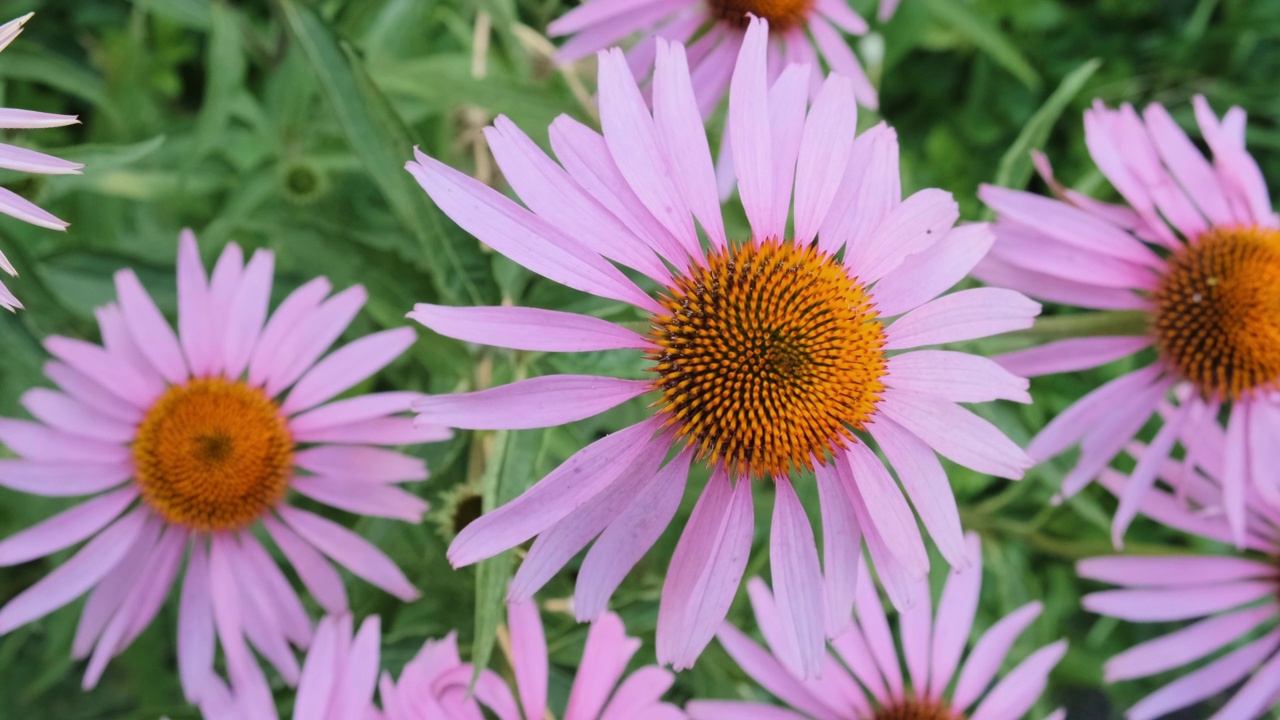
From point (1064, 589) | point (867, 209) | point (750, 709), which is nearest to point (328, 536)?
point (750, 709)

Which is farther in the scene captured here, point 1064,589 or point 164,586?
point 1064,589

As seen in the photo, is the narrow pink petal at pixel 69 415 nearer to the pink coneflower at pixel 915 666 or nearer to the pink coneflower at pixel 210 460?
the pink coneflower at pixel 210 460

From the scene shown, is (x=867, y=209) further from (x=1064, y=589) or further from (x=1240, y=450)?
(x=1064, y=589)

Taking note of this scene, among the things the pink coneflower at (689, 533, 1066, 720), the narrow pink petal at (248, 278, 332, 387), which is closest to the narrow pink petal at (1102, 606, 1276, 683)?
the pink coneflower at (689, 533, 1066, 720)

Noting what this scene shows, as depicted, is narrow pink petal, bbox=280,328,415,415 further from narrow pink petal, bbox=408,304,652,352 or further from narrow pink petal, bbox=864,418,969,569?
narrow pink petal, bbox=864,418,969,569

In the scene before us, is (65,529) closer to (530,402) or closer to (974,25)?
(530,402)

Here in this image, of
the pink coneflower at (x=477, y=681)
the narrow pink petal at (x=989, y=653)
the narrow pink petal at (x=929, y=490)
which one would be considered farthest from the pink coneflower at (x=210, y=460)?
the narrow pink petal at (x=989, y=653)
